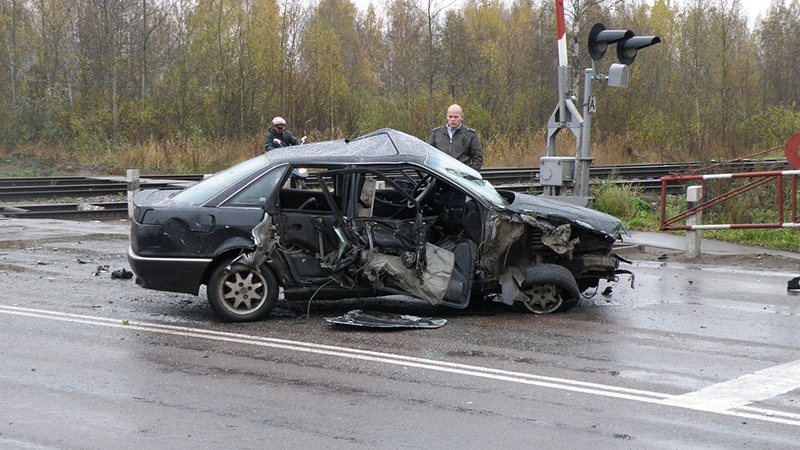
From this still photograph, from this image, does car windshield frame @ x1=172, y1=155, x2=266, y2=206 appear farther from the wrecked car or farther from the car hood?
the car hood

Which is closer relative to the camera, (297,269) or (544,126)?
(297,269)

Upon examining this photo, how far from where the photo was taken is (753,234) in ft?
47.0

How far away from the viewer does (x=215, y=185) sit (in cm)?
844

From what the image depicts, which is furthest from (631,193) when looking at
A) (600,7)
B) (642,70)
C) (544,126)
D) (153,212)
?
(600,7)

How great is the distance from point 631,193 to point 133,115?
25660 millimetres

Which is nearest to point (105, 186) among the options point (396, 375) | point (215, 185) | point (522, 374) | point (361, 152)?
point (215, 185)

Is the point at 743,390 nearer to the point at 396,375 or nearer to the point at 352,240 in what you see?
the point at 396,375

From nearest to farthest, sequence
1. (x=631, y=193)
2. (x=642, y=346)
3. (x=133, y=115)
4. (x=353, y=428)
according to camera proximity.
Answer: (x=353, y=428) < (x=642, y=346) < (x=631, y=193) < (x=133, y=115)

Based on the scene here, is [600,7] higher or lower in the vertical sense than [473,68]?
higher

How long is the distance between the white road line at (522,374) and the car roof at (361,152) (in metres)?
1.90

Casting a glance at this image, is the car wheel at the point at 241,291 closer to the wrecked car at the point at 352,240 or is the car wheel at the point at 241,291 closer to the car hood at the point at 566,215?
the wrecked car at the point at 352,240

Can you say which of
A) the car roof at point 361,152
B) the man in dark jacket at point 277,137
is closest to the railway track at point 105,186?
the man in dark jacket at point 277,137

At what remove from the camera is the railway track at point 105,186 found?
18641mm

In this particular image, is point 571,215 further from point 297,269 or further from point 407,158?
point 297,269
